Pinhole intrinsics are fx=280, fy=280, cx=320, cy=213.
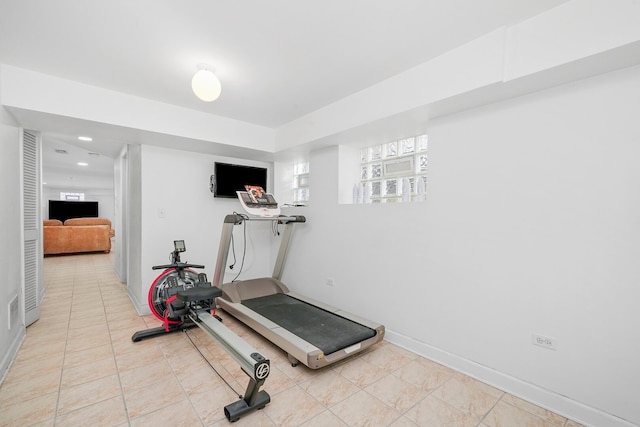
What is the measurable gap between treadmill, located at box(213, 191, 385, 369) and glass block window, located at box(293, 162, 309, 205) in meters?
0.88

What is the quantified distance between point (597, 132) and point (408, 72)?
53.5 inches

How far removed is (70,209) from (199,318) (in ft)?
43.9

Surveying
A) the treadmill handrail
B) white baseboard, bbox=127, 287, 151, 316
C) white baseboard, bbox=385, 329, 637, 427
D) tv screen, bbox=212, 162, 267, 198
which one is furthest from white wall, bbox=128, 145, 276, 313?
white baseboard, bbox=385, 329, 637, 427

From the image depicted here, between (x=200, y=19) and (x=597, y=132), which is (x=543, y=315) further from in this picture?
(x=200, y=19)

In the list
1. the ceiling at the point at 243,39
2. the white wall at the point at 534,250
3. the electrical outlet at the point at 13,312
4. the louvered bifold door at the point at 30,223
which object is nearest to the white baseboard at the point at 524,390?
the white wall at the point at 534,250

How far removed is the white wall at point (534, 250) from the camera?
5.56ft

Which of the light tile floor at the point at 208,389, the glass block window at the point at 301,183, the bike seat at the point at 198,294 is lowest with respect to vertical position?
the light tile floor at the point at 208,389

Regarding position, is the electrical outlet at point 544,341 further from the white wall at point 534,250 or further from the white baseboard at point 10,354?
the white baseboard at point 10,354

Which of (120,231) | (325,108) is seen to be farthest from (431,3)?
(120,231)

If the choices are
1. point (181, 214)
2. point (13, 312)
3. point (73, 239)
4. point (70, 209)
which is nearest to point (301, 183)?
point (181, 214)

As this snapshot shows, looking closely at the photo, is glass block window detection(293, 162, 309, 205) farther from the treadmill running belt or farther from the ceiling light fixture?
the ceiling light fixture

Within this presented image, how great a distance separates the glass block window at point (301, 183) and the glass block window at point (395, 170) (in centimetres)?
117

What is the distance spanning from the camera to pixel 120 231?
5.19 meters

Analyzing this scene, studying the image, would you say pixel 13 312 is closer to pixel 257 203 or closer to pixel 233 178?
pixel 257 203
